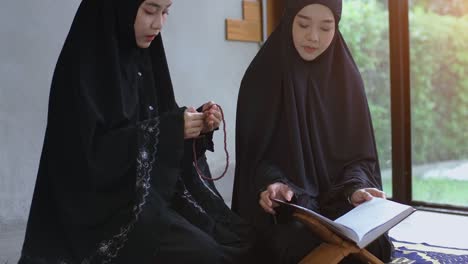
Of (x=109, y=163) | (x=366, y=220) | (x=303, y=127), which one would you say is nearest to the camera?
(x=366, y=220)

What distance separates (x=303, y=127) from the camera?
1993 millimetres

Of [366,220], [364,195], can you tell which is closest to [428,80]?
[364,195]

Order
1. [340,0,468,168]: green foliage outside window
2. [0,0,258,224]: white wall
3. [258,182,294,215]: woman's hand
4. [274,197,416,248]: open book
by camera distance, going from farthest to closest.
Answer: [340,0,468,168]: green foliage outside window < [0,0,258,224]: white wall < [258,182,294,215]: woman's hand < [274,197,416,248]: open book

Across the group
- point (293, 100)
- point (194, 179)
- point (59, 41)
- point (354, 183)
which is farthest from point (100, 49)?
point (59, 41)

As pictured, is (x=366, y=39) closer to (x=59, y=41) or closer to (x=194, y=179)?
(x=59, y=41)

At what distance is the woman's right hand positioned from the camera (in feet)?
5.49

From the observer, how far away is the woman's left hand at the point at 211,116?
5.72 feet

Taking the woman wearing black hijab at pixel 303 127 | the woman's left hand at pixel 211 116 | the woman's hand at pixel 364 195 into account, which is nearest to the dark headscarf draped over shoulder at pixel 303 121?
the woman wearing black hijab at pixel 303 127

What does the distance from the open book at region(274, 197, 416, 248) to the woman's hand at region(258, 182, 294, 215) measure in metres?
0.08

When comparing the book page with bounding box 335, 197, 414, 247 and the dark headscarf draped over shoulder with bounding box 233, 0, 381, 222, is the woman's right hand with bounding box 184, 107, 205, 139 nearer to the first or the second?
the dark headscarf draped over shoulder with bounding box 233, 0, 381, 222

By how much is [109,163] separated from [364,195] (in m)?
0.79

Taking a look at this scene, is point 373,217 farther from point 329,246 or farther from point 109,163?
point 109,163

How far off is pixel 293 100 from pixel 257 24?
2328 mm

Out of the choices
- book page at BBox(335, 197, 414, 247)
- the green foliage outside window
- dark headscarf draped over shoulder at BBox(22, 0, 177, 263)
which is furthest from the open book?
the green foliage outside window
